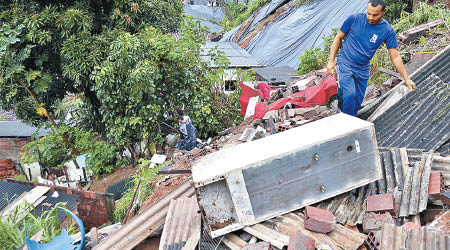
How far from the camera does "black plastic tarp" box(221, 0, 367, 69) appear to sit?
42.3 feet

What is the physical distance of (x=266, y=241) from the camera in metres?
2.73

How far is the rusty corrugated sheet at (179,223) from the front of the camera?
3.18m

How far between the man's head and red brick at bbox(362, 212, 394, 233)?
212 centimetres

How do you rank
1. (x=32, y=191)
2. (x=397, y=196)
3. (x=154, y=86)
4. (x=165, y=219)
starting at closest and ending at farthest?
(x=397, y=196) < (x=165, y=219) < (x=32, y=191) < (x=154, y=86)

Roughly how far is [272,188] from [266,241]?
43 cm

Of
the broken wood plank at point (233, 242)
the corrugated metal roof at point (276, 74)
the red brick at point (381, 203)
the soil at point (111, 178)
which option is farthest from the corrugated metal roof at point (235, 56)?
the red brick at point (381, 203)

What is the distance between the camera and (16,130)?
10.3 m

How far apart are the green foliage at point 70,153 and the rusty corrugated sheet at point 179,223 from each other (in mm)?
4726

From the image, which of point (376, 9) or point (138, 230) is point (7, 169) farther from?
point (376, 9)

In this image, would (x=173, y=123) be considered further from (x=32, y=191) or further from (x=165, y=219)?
(x=165, y=219)

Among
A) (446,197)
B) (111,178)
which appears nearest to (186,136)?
(111,178)

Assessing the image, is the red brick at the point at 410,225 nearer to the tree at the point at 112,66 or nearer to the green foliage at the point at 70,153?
the tree at the point at 112,66

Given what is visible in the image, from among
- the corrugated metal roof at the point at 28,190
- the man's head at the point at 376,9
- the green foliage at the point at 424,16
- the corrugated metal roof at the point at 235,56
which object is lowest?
the corrugated metal roof at the point at 28,190

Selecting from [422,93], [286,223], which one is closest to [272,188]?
[286,223]
